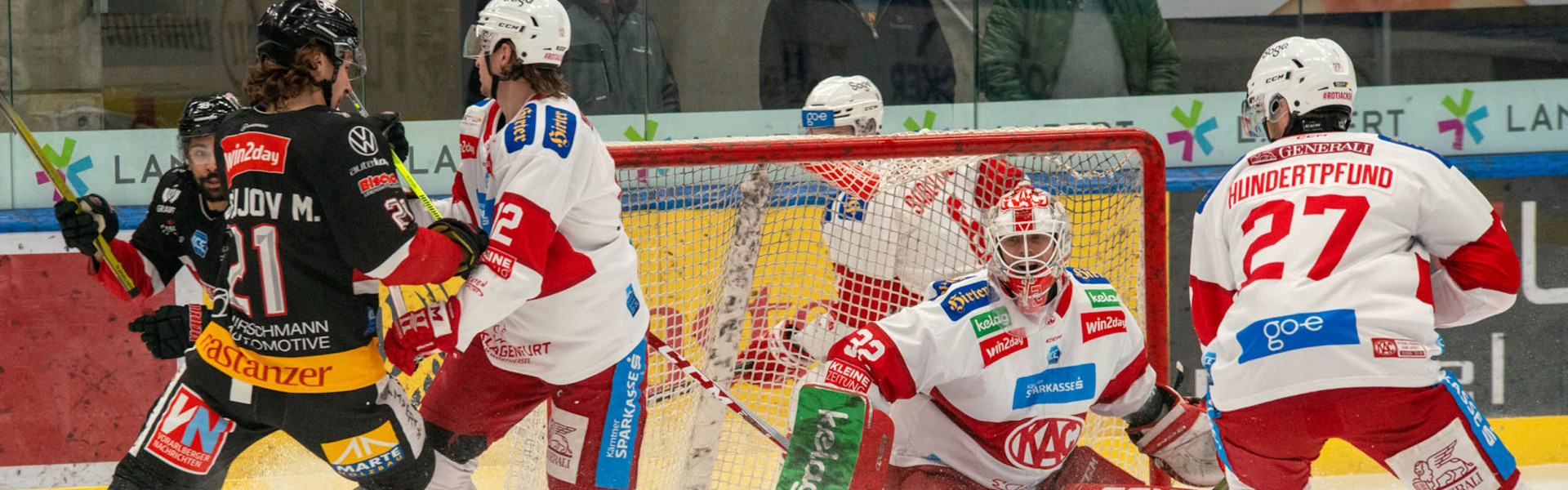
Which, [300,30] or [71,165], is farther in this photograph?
[71,165]

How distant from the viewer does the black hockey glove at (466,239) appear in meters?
2.29

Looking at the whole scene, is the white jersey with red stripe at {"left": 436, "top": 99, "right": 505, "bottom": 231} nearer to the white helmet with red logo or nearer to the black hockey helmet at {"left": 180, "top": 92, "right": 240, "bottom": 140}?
the black hockey helmet at {"left": 180, "top": 92, "right": 240, "bottom": 140}

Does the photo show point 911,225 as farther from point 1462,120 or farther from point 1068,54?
point 1462,120

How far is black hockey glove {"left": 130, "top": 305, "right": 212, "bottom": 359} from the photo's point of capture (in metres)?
2.41

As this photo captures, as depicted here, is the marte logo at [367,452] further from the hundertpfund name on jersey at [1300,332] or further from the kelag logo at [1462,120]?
the kelag logo at [1462,120]

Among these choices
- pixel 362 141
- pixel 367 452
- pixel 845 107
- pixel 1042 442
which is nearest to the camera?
pixel 362 141

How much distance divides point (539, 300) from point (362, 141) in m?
0.49

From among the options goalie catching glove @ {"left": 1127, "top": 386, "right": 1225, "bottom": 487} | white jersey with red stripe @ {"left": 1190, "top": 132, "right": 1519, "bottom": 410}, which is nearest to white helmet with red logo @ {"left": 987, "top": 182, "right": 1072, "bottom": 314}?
white jersey with red stripe @ {"left": 1190, "top": 132, "right": 1519, "bottom": 410}

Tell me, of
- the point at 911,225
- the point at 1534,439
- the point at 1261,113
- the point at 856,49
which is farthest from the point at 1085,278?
the point at 1534,439

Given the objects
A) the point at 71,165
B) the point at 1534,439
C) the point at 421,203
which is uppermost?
the point at 71,165

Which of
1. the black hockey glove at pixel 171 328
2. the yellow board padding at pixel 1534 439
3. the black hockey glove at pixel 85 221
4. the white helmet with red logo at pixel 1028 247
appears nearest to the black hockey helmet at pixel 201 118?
the black hockey glove at pixel 85 221

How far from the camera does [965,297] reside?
8.72ft

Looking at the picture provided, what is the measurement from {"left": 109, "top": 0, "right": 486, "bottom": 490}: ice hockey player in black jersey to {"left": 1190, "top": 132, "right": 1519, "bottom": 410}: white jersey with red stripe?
4.17 feet

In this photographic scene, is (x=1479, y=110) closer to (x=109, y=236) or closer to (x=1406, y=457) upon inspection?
(x=1406, y=457)
